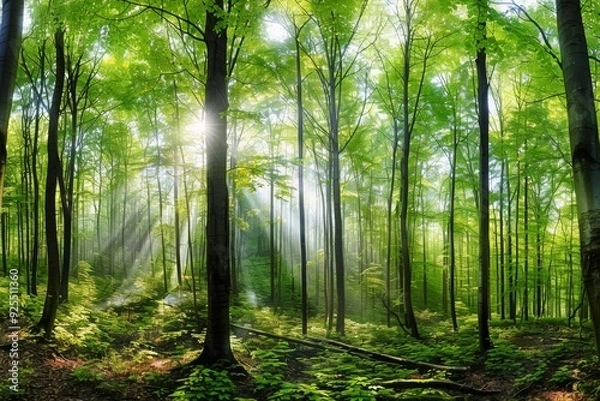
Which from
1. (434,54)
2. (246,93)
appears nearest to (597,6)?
(434,54)

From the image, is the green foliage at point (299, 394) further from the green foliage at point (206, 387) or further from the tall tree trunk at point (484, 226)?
the tall tree trunk at point (484, 226)

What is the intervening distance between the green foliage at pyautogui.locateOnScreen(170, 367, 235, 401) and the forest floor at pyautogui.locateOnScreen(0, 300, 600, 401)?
0.06 ft

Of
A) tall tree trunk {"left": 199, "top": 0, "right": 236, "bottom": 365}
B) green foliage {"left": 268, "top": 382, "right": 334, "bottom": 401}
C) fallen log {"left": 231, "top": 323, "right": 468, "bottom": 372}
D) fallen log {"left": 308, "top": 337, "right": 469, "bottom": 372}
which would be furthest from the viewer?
fallen log {"left": 231, "top": 323, "right": 468, "bottom": 372}

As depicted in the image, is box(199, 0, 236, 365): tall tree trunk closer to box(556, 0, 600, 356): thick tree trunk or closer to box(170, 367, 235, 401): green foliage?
box(170, 367, 235, 401): green foliage

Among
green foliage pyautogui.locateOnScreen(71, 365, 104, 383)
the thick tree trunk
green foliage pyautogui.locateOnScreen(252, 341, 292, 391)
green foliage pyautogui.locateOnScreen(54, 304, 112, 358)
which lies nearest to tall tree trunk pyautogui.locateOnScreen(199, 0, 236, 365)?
green foliage pyautogui.locateOnScreen(252, 341, 292, 391)

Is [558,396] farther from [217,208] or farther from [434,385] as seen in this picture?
[217,208]

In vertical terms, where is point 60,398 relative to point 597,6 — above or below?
below

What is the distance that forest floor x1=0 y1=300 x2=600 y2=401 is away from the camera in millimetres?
5988

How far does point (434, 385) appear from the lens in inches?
257

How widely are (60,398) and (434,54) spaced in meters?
13.5

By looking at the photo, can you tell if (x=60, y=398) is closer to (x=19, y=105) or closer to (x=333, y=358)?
(x=333, y=358)

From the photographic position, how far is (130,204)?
1494 inches

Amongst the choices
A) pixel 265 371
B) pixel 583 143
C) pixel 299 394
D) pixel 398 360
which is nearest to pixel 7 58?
pixel 583 143

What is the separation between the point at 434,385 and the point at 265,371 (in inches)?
121
